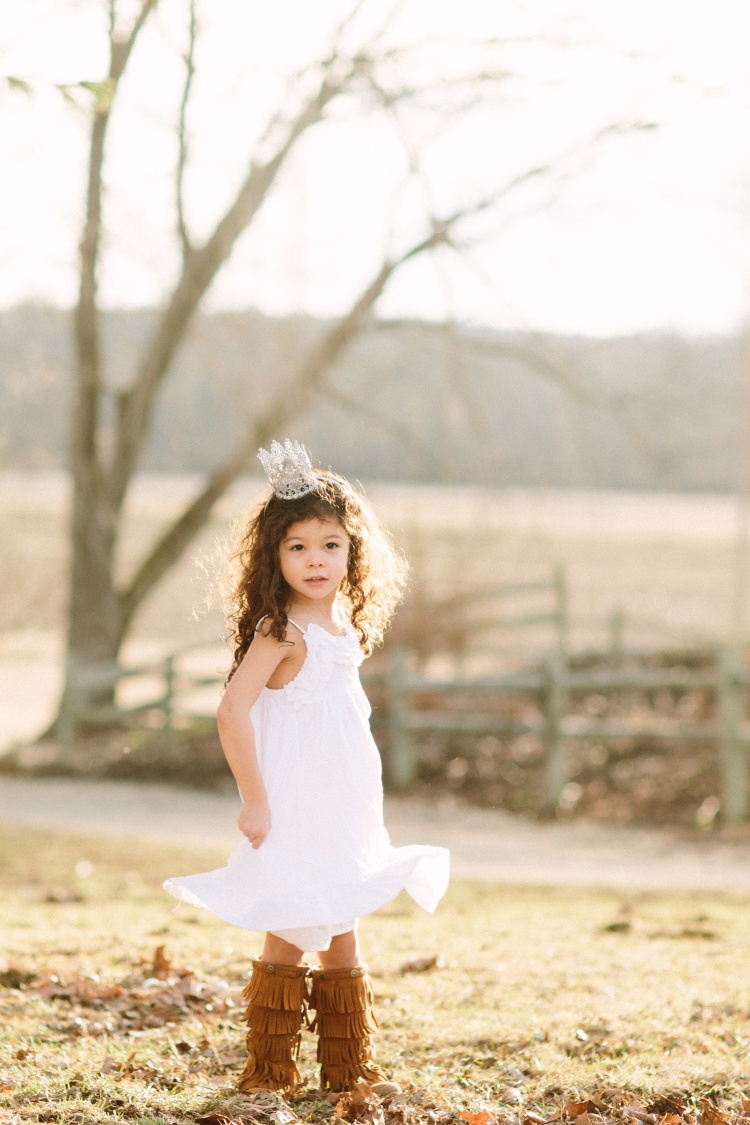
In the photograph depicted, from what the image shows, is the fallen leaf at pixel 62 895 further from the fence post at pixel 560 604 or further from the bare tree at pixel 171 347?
the fence post at pixel 560 604

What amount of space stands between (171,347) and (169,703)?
3659 millimetres

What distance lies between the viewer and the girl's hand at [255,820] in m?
3.20

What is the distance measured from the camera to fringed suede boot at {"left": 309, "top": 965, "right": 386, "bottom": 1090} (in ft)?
10.8

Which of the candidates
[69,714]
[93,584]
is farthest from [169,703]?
[93,584]

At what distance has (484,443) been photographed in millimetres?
13289

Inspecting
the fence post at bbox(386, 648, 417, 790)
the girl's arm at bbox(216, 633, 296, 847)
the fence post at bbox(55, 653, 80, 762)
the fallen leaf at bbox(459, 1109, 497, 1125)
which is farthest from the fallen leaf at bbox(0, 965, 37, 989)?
the fence post at bbox(55, 653, 80, 762)

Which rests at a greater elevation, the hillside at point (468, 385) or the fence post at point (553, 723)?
the hillside at point (468, 385)

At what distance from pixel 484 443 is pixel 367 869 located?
10.2 m

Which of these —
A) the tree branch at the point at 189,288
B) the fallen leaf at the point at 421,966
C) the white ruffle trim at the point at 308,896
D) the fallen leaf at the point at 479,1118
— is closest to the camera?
the fallen leaf at the point at 479,1118

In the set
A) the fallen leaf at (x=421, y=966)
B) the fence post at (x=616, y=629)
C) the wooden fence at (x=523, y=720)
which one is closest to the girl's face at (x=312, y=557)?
the fallen leaf at (x=421, y=966)

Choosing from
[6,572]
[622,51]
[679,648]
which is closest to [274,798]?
[622,51]

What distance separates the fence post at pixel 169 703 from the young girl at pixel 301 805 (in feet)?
33.9

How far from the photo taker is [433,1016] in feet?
12.8

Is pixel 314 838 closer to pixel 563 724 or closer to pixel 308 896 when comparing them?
pixel 308 896
